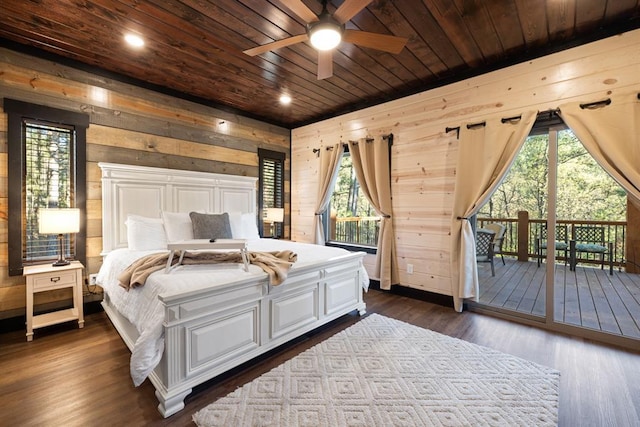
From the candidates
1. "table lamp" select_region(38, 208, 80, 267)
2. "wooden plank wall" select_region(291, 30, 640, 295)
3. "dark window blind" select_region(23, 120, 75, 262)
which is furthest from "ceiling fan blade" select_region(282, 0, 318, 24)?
"dark window blind" select_region(23, 120, 75, 262)

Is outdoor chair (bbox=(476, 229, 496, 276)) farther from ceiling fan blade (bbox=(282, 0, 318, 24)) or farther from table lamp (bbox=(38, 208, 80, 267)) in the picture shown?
table lamp (bbox=(38, 208, 80, 267))

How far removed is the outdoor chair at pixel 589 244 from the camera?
10.3 ft

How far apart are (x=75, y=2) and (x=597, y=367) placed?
15.9ft

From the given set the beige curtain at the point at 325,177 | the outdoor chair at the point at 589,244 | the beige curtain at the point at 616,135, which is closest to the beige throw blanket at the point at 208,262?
the beige curtain at the point at 325,177

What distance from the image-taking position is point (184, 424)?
1587 mm

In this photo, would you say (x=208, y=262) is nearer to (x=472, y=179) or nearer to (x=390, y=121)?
(x=472, y=179)

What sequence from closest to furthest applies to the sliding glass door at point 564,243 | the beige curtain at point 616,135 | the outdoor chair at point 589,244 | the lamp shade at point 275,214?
the beige curtain at point 616,135
the sliding glass door at point 564,243
the outdoor chair at point 589,244
the lamp shade at point 275,214

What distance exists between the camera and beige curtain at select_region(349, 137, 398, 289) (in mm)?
3854

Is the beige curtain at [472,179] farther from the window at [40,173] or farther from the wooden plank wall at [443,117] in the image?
the window at [40,173]

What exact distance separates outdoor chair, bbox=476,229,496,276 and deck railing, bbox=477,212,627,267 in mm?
107

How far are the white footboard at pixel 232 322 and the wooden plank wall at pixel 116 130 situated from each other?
1.08m

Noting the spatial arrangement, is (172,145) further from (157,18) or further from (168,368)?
Answer: (168,368)

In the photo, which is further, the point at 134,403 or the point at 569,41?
the point at 569,41

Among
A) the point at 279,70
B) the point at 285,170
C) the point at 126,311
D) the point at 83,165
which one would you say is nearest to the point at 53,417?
the point at 126,311
